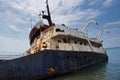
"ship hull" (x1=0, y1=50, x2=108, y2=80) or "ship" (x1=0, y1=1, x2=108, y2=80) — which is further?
"ship" (x1=0, y1=1, x2=108, y2=80)

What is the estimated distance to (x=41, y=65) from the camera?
1497 cm

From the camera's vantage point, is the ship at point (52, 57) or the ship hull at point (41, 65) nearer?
the ship hull at point (41, 65)

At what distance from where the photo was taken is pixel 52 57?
15.8 m

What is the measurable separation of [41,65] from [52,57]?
4.71 ft

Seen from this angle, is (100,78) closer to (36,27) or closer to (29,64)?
(29,64)

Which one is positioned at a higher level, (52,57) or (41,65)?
(52,57)

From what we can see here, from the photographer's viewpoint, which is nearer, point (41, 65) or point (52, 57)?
point (41, 65)

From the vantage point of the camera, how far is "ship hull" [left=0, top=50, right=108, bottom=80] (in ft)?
44.8

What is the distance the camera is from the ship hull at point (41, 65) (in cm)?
1366

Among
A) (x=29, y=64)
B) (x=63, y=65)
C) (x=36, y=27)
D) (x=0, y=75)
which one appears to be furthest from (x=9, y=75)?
(x=36, y=27)

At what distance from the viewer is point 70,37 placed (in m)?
19.9

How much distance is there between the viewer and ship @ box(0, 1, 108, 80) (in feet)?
45.6

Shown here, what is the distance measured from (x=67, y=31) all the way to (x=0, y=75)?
8.87m

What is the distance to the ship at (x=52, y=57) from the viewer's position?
13906 mm
